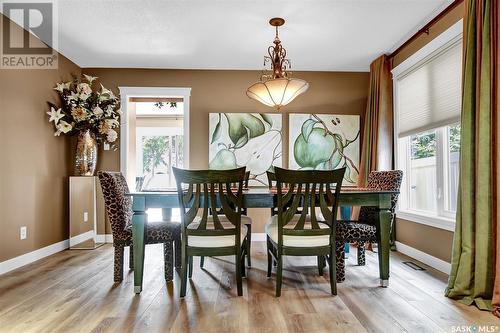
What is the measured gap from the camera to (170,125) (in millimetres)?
8156

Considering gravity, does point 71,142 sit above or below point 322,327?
above

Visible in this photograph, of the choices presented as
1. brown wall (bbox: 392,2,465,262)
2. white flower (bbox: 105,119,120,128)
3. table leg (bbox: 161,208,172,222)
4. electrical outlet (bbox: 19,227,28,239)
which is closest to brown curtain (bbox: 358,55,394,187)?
brown wall (bbox: 392,2,465,262)

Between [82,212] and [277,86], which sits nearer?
[277,86]

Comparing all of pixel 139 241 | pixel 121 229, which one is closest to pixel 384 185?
pixel 139 241

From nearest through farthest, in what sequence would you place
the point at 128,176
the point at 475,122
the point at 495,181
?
the point at 495,181
the point at 475,122
the point at 128,176

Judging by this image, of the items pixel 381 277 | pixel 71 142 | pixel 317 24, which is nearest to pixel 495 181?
pixel 381 277

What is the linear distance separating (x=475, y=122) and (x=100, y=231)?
4.59 meters

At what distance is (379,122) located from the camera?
13.4 feet

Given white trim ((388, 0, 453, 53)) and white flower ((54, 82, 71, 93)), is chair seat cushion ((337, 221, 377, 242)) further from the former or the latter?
white flower ((54, 82, 71, 93))

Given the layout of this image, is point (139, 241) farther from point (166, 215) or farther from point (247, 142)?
point (247, 142)

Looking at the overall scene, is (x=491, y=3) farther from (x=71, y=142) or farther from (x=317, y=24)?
(x=71, y=142)

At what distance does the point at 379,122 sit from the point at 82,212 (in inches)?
159

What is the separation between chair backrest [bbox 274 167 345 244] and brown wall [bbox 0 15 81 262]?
2.73 m

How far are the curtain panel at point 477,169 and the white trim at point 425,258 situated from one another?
707mm
